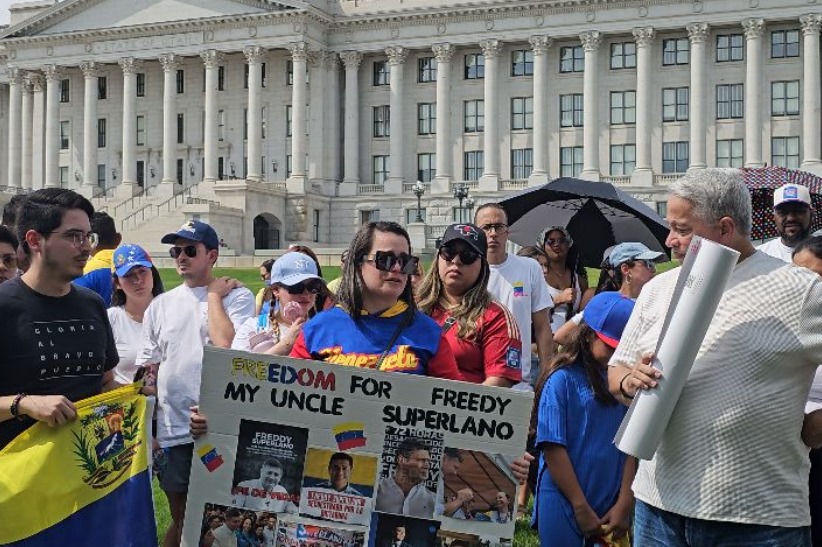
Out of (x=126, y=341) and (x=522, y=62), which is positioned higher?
Answer: (x=522, y=62)

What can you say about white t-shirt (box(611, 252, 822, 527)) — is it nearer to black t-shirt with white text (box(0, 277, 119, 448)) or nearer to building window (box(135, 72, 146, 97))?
black t-shirt with white text (box(0, 277, 119, 448))

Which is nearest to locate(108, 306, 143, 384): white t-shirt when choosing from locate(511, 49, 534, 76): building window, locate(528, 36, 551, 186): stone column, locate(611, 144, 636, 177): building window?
locate(528, 36, 551, 186): stone column

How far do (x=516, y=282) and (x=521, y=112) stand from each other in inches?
2478

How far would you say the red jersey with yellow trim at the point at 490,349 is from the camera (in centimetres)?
636

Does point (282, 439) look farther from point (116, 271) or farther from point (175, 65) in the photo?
point (175, 65)

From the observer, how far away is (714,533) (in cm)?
471

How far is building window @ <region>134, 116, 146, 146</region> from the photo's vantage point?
259 ft

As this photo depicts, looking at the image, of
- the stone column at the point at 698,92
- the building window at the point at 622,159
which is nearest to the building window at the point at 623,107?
the building window at the point at 622,159

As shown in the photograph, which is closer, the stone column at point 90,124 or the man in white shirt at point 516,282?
the man in white shirt at point 516,282

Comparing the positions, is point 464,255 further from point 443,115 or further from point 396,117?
point 396,117

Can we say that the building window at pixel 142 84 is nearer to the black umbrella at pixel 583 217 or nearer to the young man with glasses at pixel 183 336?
the black umbrella at pixel 583 217

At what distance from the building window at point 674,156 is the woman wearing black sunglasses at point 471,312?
62.7 metres

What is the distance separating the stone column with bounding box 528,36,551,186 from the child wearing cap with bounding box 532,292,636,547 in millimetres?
63472

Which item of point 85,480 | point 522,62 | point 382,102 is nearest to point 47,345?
point 85,480
